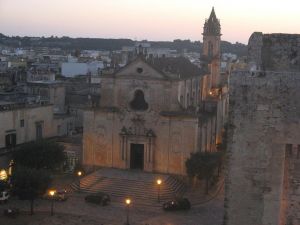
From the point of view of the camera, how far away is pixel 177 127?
3962 cm

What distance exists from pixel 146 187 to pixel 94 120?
7.97 m

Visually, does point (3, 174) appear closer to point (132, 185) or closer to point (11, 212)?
point (11, 212)

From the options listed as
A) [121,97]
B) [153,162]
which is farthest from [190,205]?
[121,97]

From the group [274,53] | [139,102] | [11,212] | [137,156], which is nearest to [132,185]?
[137,156]

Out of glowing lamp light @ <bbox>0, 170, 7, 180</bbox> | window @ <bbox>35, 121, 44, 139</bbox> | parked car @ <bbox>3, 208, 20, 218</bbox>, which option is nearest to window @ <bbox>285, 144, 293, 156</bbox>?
parked car @ <bbox>3, 208, 20, 218</bbox>

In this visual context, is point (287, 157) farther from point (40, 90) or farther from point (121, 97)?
point (40, 90)

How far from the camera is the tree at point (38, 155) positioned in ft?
125

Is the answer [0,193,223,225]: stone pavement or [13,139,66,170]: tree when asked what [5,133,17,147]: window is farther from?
[0,193,223,225]: stone pavement

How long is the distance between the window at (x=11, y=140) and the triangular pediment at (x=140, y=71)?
9609mm

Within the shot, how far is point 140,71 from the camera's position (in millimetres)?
40344

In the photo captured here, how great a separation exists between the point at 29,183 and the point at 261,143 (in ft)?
67.4

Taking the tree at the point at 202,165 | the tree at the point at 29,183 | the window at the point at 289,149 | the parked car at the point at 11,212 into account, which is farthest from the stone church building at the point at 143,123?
the window at the point at 289,149

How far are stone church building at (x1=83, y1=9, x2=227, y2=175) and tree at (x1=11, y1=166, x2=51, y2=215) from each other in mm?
9455

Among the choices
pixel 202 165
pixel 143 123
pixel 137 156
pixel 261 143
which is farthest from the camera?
pixel 137 156
